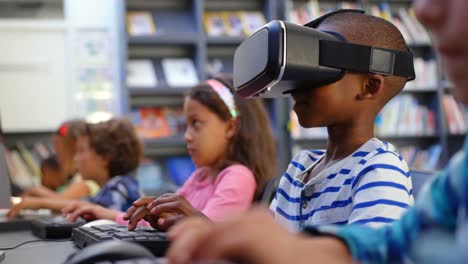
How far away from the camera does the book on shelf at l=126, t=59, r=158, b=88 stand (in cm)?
398

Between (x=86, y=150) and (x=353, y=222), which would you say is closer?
(x=353, y=222)

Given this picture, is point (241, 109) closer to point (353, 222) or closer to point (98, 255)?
point (353, 222)

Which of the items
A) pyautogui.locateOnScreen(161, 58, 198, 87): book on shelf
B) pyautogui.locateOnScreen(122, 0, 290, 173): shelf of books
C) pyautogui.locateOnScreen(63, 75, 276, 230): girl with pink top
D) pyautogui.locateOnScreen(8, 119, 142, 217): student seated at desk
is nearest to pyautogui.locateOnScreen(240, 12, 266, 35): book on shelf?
pyautogui.locateOnScreen(122, 0, 290, 173): shelf of books

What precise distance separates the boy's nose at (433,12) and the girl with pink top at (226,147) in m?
1.19

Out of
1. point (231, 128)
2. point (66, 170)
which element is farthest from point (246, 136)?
point (66, 170)

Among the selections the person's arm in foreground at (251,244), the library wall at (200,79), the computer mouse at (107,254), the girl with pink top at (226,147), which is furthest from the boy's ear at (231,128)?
the library wall at (200,79)

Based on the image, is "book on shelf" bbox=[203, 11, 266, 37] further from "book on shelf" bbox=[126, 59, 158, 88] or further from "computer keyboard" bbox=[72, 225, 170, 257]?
"computer keyboard" bbox=[72, 225, 170, 257]

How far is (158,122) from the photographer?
4.08 m

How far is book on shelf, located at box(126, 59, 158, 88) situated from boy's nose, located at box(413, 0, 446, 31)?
3.58 metres

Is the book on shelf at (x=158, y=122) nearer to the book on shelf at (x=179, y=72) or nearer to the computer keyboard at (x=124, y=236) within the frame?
the book on shelf at (x=179, y=72)

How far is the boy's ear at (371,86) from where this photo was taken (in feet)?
3.13

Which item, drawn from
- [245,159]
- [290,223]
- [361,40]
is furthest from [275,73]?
[245,159]

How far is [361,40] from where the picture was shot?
0.95m

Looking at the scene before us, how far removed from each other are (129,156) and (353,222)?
1.89 meters
